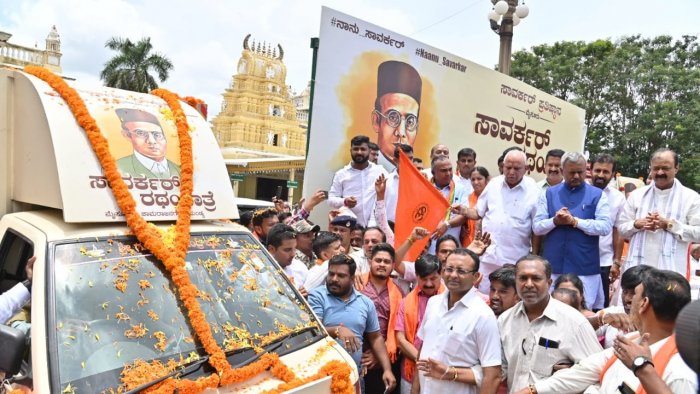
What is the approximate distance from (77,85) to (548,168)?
5261mm

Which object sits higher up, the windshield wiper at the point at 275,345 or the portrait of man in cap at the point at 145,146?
the portrait of man in cap at the point at 145,146

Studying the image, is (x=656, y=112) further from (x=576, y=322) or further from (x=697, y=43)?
(x=576, y=322)

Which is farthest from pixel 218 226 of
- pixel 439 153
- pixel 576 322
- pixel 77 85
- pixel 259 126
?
Answer: pixel 259 126

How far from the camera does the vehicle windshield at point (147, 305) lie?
104 inches

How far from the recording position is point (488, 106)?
9.96m

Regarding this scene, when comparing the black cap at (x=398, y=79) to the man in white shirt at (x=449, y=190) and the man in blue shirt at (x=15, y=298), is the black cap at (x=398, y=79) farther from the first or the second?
the man in blue shirt at (x=15, y=298)

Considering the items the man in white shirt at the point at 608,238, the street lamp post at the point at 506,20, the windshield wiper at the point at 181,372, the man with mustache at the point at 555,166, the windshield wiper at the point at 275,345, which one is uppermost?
the street lamp post at the point at 506,20

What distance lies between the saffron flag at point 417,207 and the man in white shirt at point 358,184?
799mm

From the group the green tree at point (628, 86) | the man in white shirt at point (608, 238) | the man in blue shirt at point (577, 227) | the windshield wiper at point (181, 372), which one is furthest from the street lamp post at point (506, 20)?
the green tree at point (628, 86)

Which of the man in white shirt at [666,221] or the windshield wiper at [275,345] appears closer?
Result: the windshield wiper at [275,345]

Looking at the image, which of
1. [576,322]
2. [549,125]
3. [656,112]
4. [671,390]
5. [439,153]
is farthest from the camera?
[656,112]

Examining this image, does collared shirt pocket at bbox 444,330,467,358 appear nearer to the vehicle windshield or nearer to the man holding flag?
the vehicle windshield

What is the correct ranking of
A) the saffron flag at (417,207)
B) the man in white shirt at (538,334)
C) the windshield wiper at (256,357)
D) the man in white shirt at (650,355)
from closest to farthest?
the man in white shirt at (650,355) → the windshield wiper at (256,357) → the man in white shirt at (538,334) → the saffron flag at (417,207)

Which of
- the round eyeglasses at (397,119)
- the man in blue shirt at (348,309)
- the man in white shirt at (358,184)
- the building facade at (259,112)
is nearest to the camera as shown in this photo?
the man in blue shirt at (348,309)
